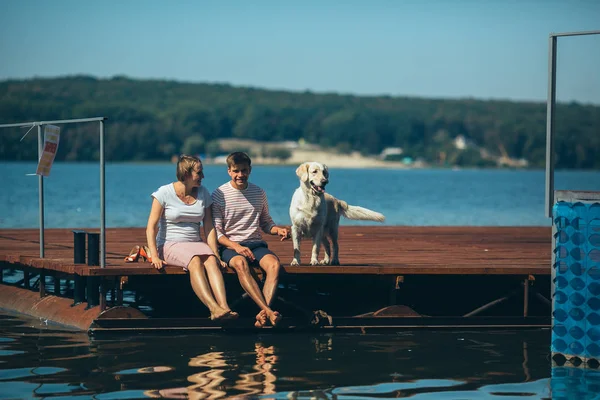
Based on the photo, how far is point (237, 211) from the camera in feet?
32.9

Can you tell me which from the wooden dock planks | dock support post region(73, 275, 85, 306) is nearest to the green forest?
the wooden dock planks

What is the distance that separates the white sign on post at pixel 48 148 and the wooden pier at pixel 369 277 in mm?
1046

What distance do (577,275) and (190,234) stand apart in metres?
3.71

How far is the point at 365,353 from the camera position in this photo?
9773 mm

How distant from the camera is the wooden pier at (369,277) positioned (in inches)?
422

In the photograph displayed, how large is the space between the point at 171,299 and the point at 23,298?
6.47 feet

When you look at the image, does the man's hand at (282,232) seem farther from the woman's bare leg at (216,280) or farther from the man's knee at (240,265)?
the woman's bare leg at (216,280)

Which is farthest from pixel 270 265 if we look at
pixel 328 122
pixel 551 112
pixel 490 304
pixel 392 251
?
pixel 328 122

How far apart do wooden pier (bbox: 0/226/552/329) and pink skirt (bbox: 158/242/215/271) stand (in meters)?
0.15

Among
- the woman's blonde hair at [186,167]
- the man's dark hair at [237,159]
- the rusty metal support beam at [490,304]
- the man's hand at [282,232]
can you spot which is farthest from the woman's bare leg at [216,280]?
the rusty metal support beam at [490,304]

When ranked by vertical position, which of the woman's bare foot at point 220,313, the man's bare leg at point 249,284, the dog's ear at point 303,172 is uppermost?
the dog's ear at point 303,172

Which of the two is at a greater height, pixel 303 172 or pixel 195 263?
pixel 303 172

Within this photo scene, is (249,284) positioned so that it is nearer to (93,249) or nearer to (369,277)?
(369,277)

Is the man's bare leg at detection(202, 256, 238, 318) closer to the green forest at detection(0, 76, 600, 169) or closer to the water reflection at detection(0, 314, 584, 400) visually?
the water reflection at detection(0, 314, 584, 400)
